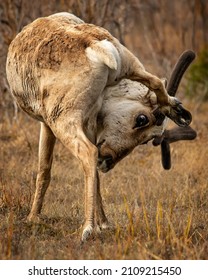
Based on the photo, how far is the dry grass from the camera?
576cm

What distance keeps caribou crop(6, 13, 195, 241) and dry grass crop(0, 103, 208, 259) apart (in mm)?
331

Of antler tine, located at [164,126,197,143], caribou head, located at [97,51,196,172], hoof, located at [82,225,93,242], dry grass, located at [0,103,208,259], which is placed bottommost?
dry grass, located at [0,103,208,259]

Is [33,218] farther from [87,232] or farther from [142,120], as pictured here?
[142,120]

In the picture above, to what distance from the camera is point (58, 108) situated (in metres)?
6.26

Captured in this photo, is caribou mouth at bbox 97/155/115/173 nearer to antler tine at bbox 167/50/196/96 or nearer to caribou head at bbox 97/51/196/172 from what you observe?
caribou head at bbox 97/51/196/172

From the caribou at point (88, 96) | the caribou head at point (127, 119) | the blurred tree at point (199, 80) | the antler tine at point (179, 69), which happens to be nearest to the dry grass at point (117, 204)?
the caribou at point (88, 96)

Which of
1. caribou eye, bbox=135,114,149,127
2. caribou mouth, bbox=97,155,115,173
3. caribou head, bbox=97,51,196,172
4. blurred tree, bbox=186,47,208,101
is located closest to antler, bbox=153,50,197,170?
caribou head, bbox=97,51,196,172

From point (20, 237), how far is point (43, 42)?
174cm

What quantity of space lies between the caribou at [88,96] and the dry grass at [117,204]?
0.33 metres

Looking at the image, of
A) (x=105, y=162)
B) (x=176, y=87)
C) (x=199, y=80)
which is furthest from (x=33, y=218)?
(x=199, y=80)

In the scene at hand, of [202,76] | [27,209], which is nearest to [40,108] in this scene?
[27,209]

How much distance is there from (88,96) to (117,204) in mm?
2497

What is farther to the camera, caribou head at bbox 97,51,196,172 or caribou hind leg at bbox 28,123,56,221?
caribou hind leg at bbox 28,123,56,221

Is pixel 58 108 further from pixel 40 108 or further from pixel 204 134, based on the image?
pixel 204 134
